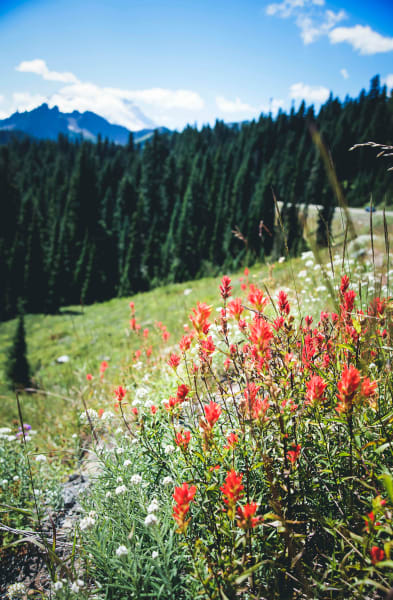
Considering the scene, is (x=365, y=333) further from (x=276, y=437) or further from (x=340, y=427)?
(x=276, y=437)

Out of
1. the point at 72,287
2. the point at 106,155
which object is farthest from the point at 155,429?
the point at 106,155

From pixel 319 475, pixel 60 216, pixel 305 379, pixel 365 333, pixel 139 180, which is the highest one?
pixel 139 180

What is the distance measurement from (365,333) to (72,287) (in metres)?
53.0

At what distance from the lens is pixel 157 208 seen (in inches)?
2376

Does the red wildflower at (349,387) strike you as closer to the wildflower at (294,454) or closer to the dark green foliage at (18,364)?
the wildflower at (294,454)

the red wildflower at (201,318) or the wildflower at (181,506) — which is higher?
the red wildflower at (201,318)

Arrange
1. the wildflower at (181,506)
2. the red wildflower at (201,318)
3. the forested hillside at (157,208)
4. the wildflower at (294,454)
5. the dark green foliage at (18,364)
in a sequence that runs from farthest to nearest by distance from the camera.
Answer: the forested hillside at (157,208) → the dark green foliage at (18,364) → the red wildflower at (201,318) → the wildflower at (294,454) → the wildflower at (181,506)

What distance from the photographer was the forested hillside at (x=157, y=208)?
1843 inches

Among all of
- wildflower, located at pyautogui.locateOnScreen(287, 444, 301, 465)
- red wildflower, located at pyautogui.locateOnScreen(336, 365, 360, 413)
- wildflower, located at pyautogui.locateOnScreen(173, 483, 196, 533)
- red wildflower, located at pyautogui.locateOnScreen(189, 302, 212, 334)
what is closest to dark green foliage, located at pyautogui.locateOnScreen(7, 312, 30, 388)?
red wildflower, located at pyautogui.locateOnScreen(189, 302, 212, 334)

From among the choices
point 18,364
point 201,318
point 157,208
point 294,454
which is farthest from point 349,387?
point 157,208

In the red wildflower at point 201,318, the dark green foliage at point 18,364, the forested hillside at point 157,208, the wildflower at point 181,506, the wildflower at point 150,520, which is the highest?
the forested hillside at point 157,208

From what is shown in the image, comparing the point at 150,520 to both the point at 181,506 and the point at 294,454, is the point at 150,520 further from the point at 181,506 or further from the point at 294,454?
the point at 294,454

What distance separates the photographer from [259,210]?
140 feet

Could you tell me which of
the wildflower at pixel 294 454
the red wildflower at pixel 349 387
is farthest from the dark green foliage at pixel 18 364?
the red wildflower at pixel 349 387
